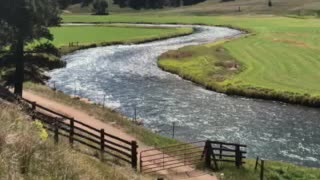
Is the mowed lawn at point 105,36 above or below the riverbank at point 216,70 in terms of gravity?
above

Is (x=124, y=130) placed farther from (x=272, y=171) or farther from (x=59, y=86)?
(x=59, y=86)

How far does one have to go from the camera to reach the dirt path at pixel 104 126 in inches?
1128

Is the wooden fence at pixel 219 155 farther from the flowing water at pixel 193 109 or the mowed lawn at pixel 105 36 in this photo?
the mowed lawn at pixel 105 36

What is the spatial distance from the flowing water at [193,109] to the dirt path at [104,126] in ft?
20.2

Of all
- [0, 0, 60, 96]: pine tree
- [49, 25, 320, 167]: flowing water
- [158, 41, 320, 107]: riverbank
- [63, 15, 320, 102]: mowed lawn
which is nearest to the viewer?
[0, 0, 60, 96]: pine tree

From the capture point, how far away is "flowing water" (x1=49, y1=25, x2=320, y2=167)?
41406mm

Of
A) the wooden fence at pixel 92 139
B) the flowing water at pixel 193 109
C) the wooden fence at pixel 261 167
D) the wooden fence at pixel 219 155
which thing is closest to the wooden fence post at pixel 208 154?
the wooden fence at pixel 219 155

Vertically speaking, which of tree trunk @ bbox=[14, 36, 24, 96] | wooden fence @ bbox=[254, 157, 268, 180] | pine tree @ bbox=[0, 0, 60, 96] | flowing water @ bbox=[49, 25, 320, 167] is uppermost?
pine tree @ bbox=[0, 0, 60, 96]

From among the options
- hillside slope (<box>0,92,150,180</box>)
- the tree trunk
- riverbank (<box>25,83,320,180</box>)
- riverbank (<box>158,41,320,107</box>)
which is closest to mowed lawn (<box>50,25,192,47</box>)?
riverbank (<box>158,41,320,107</box>)

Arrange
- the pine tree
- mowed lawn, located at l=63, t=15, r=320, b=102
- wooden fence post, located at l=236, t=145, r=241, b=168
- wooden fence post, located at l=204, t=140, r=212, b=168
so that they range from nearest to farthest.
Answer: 1. wooden fence post, located at l=204, t=140, r=212, b=168
2. wooden fence post, located at l=236, t=145, r=241, b=168
3. the pine tree
4. mowed lawn, located at l=63, t=15, r=320, b=102

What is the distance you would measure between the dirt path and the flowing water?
615 centimetres

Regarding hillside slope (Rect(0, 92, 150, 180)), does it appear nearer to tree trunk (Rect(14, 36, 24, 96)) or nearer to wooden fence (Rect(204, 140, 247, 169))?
wooden fence (Rect(204, 140, 247, 169))

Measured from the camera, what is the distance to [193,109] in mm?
53156

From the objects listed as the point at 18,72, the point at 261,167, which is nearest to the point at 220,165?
the point at 261,167
